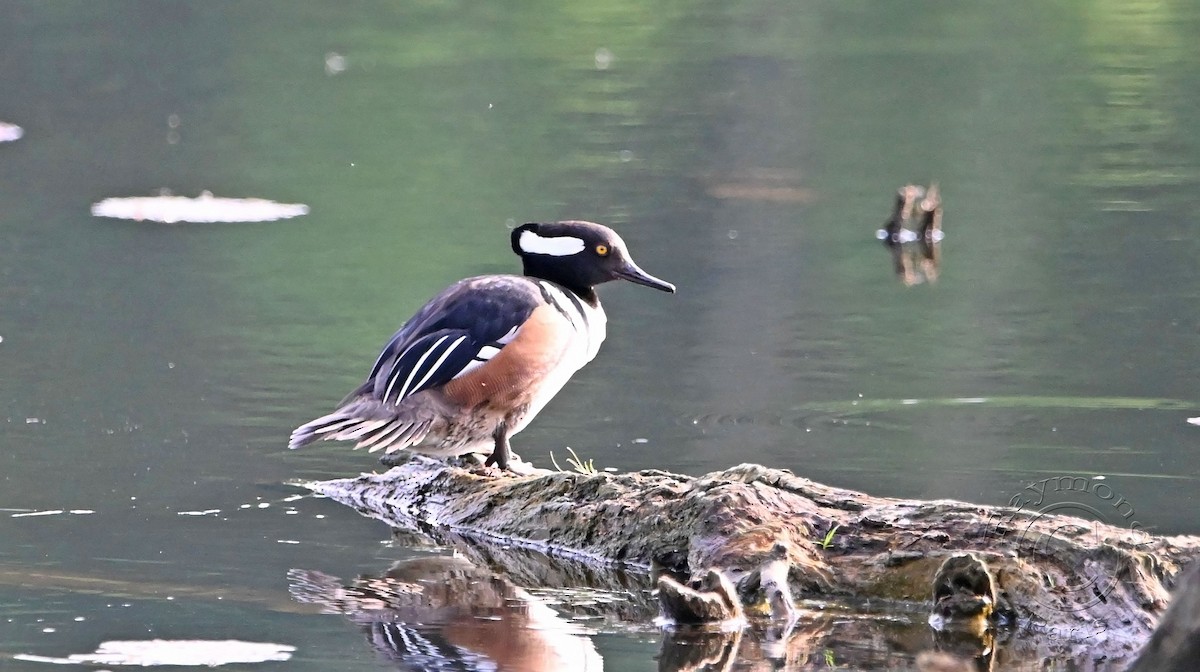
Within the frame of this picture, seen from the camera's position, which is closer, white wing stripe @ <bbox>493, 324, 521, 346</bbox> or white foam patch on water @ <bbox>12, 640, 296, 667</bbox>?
white foam patch on water @ <bbox>12, 640, 296, 667</bbox>

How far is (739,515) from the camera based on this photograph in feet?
18.7

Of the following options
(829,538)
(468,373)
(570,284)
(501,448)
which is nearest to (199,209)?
(570,284)

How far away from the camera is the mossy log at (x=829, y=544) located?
5094mm

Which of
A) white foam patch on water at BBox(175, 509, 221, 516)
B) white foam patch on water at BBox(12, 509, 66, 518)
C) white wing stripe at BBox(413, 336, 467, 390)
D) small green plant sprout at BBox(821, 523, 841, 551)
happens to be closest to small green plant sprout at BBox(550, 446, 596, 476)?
white wing stripe at BBox(413, 336, 467, 390)

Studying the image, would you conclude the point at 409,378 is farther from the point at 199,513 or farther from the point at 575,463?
the point at 199,513

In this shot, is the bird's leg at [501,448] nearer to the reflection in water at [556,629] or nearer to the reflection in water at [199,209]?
the reflection in water at [556,629]

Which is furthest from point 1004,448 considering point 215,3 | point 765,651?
point 215,3

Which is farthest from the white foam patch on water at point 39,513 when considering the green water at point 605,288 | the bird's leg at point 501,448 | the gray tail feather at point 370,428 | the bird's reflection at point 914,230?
the bird's reflection at point 914,230

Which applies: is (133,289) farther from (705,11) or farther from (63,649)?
(705,11)

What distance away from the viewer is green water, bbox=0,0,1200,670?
6.68 metres

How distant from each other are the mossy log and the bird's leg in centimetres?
23

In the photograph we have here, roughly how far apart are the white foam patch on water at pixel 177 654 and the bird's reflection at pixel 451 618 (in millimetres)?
314

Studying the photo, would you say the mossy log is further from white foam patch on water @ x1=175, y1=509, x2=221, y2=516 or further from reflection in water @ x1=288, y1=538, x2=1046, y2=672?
white foam patch on water @ x1=175, y1=509, x2=221, y2=516

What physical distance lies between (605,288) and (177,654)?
646 centimetres
